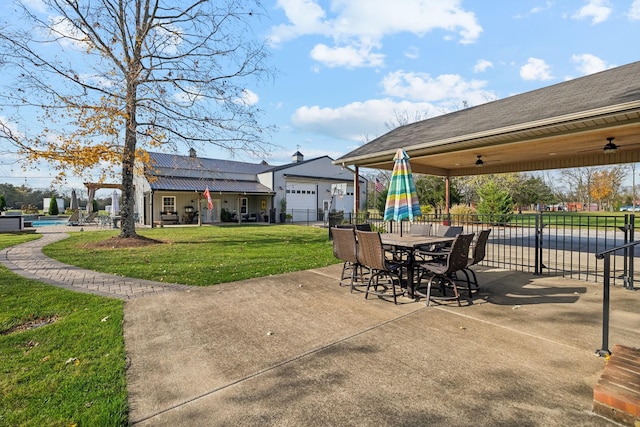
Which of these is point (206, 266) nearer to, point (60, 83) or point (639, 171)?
point (60, 83)

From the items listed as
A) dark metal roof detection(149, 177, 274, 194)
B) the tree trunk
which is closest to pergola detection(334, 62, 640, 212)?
the tree trunk

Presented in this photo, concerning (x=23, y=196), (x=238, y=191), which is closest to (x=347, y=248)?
(x=238, y=191)

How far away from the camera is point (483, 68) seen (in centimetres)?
1413

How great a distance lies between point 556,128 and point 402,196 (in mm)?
3322

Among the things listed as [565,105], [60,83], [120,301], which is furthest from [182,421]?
[60,83]

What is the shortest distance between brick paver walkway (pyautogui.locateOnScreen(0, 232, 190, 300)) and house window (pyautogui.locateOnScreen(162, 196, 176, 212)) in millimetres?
14815

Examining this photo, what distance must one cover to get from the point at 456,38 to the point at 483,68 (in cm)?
510

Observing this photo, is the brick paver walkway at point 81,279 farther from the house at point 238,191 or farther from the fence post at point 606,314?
the house at point 238,191

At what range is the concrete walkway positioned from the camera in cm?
216

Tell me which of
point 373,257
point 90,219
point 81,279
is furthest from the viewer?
point 90,219

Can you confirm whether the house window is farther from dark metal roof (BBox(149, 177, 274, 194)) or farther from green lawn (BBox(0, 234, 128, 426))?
green lawn (BBox(0, 234, 128, 426))

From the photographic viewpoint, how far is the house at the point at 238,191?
22266 mm

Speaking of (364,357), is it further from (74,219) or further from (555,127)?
(74,219)

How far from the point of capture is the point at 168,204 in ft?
75.4
